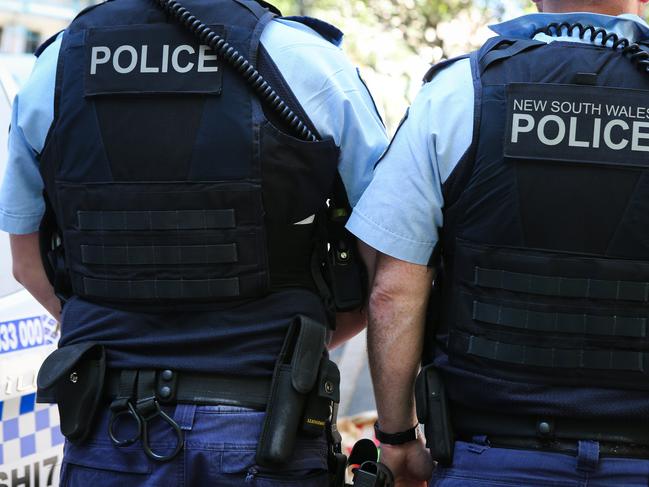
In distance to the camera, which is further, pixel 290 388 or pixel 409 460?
pixel 409 460

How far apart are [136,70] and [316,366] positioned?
92cm

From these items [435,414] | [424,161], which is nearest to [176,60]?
[424,161]

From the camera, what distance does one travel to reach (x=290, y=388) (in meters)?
2.38

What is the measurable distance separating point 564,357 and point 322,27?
3.64 feet

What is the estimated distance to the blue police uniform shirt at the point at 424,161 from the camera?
2.37 m

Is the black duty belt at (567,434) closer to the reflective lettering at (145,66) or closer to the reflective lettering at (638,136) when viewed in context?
the reflective lettering at (638,136)

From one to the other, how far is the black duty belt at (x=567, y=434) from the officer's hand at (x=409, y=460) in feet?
1.10

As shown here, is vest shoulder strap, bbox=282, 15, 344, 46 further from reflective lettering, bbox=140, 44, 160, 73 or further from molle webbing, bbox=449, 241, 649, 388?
molle webbing, bbox=449, 241, 649, 388

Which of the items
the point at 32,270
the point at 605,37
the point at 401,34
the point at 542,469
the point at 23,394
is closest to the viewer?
the point at 542,469

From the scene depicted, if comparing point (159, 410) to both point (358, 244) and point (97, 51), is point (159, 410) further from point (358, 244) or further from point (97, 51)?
point (97, 51)

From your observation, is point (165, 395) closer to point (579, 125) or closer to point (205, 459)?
point (205, 459)

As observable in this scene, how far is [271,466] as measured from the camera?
2.35 m

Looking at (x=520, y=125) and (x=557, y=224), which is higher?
(x=520, y=125)

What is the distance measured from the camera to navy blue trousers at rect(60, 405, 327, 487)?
7.73ft
